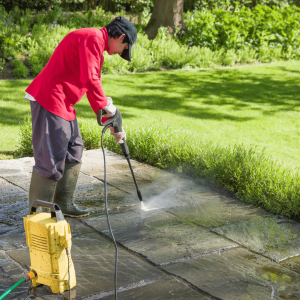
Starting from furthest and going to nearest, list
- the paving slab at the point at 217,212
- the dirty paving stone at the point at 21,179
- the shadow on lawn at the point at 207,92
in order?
the shadow on lawn at the point at 207,92
the dirty paving stone at the point at 21,179
the paving slab at the point at 217,212

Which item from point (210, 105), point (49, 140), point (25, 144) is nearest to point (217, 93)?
point (210, 105)

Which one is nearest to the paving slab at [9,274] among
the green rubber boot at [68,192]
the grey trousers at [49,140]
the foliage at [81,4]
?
the grey trousers at [49,140]

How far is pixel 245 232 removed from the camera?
11.6ft

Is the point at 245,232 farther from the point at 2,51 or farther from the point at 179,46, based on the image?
the point at 179,46


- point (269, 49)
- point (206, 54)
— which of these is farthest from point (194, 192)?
point (269, 49)

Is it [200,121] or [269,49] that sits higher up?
[269,49]

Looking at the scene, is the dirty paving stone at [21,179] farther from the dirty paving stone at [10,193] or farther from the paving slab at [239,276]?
the paving slab at [239,276]

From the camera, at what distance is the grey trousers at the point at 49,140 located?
305 centimetres

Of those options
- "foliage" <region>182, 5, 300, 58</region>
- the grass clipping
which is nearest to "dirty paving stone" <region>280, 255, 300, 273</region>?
the grass clipping

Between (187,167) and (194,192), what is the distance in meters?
0.64

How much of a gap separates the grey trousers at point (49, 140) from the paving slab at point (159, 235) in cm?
75

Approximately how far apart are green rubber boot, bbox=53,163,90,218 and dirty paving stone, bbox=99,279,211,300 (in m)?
1.30

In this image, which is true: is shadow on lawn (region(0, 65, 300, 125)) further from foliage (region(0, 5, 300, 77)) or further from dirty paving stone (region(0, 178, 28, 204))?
dirty paving stone (region(0, 178, 28, 204))

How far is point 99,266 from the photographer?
2.87 meters
